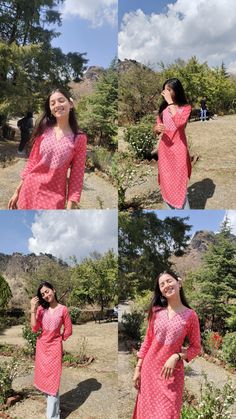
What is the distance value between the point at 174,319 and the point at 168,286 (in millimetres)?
234

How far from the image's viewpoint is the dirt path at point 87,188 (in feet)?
24.5

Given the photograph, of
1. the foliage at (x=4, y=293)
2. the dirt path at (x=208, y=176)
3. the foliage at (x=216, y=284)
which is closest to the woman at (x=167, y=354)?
the dirt path at (x=208, y=176)

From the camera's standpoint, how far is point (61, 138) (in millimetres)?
2781

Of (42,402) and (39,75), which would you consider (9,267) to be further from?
(42,402)

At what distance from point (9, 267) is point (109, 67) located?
6.96 m

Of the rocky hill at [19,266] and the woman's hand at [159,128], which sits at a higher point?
the woman's hand at [159,128]

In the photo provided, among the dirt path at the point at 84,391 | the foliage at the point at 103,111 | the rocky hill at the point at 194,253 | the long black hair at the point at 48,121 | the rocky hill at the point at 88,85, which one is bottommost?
the dirt path at the point at 84,391

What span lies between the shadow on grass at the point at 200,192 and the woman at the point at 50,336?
2218 mm

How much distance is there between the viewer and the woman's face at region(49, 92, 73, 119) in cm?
280

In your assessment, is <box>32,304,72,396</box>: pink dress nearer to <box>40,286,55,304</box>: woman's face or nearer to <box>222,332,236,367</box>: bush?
<box>40,286,55,304</box>: woman's face

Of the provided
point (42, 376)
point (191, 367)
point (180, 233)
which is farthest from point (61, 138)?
point (180, 233)

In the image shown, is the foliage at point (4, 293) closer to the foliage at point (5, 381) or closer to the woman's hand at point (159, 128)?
the foliage at point (5, 381)

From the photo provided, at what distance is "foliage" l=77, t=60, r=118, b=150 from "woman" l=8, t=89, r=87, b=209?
9564 mm

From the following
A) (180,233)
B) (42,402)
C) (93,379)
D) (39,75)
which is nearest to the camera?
(42,402)
